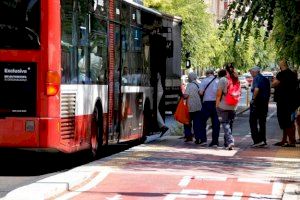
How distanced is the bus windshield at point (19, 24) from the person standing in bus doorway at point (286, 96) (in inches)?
325

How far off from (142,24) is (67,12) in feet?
21.7

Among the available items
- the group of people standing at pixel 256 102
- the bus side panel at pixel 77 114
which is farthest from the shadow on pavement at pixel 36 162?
the group of people standing at pixel 256 102

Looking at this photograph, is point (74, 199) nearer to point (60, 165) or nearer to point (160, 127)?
point (60, 165)

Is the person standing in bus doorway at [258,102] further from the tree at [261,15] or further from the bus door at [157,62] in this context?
the tree at [261,15]

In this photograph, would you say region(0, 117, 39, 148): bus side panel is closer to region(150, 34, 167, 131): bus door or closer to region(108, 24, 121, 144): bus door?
region(108, 24, 121, 144): bus door

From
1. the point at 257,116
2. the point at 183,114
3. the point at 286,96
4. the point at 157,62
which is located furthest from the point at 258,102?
the point at 157,62

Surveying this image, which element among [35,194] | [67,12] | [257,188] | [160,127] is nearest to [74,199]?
[35,194]

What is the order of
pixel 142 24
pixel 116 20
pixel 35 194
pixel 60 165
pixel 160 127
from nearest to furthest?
pixel 35 194
pixel 60 165
pixel 116 20
pixel 142 24
pixel 160 127

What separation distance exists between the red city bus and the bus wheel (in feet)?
0.06

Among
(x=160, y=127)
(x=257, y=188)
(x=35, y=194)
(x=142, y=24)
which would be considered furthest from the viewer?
(x=160, y=127)

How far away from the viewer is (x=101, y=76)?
16750 millimetres

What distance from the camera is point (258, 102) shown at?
20375mm

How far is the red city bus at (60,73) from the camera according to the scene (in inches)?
541

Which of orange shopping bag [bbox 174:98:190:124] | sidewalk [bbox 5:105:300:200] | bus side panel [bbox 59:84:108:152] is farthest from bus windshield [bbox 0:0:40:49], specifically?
orange shopping bag [bbox 174:98:190:124]
